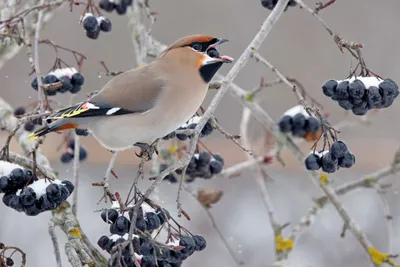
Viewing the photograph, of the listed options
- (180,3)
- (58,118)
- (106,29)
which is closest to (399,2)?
(180,3)

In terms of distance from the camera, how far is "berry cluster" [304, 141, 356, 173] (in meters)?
1.79

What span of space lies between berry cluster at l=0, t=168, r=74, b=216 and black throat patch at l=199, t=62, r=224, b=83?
1.71ft

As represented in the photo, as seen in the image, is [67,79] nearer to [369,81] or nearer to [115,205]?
[115,205]

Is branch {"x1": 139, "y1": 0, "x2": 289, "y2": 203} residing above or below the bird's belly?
above

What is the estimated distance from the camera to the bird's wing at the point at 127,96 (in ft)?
6.65

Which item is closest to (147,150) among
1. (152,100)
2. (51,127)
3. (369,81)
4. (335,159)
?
(152,100)

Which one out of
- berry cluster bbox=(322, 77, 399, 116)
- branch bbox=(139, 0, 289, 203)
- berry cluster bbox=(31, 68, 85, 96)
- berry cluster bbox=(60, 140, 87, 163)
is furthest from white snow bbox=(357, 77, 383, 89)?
berry cluster bbox=(60, 140, 87, 163)

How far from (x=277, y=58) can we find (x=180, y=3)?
1.00 meters

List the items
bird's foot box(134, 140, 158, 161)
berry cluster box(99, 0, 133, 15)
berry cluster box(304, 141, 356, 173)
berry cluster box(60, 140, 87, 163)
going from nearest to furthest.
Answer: berry cluster box(304, 141, 356, 173) < bird's foot box(134, 140, 158, 161) < berry cluster box(99, 0, 133, 15) < berry cluster box(60, 140, 87, 163)

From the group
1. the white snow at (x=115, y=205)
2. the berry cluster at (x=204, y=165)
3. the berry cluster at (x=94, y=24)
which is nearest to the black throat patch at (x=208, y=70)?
the berry cluster at (x=204, y=165)

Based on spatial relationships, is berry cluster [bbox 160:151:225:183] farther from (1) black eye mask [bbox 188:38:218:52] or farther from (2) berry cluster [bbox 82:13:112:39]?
(2) berry cluster [bbox 82:13:112:39]

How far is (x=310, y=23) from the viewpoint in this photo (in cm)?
663

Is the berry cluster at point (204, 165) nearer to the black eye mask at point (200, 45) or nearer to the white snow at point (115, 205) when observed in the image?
the black eye mask at point (200, 45)

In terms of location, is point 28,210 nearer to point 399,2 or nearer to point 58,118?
point 58,118
